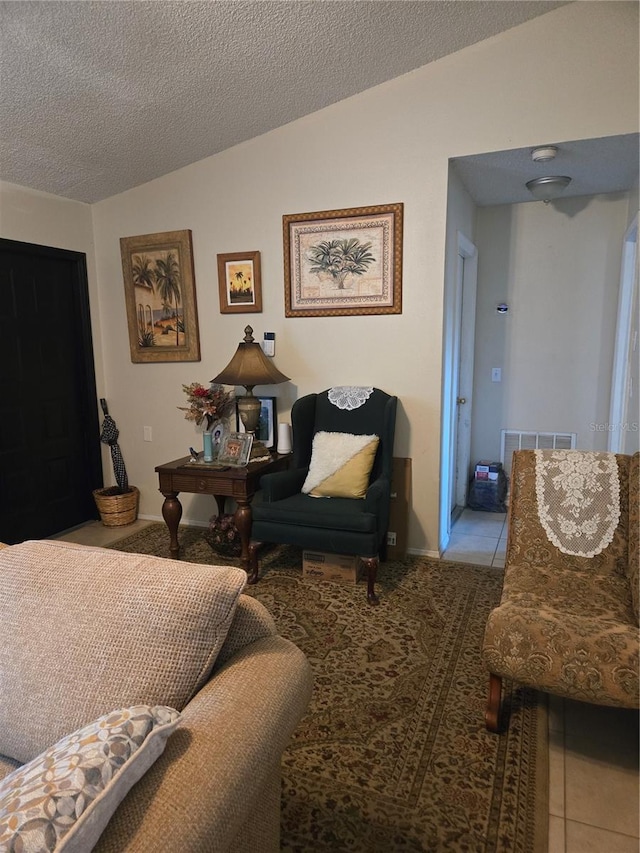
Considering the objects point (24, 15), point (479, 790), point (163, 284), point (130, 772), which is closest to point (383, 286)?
point (163, 284)

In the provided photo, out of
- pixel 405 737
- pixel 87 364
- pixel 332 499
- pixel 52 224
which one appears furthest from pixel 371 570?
pixel 52 224

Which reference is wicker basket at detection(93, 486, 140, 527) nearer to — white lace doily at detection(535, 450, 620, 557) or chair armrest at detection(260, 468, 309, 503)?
chair armrest at detection(260, 468, 309, 503)

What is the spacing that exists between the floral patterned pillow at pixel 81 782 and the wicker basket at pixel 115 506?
3275mm

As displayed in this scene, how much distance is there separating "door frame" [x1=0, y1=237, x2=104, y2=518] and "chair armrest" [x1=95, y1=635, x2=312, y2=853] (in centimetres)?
334

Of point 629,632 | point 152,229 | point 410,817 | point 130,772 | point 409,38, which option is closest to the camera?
point 130,772

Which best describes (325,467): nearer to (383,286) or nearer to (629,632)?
(383,286)

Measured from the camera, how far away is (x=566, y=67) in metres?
2.66

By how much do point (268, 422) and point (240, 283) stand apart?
37.7 inches

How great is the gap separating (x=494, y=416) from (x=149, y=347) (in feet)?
9.07

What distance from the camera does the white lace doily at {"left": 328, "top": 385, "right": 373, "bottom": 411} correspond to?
10.7 ft

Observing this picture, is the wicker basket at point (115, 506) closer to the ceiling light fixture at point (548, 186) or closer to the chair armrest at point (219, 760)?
the chair armrest at point (219, 760)

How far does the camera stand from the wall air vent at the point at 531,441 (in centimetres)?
411

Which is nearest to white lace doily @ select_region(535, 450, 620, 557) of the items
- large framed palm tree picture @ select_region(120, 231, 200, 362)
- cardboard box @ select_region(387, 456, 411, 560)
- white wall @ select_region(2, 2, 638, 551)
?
white wall @ select_region(2, 2, 638, 551)

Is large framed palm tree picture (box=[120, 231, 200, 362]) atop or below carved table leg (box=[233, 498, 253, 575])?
atop
